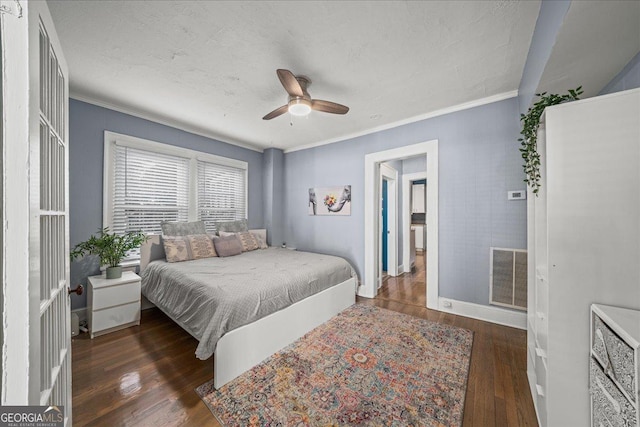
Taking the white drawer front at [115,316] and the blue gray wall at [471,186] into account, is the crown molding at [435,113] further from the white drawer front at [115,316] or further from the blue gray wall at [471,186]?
the white drawer front at [115,316]

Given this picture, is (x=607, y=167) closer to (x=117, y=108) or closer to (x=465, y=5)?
(x=465, y=5)

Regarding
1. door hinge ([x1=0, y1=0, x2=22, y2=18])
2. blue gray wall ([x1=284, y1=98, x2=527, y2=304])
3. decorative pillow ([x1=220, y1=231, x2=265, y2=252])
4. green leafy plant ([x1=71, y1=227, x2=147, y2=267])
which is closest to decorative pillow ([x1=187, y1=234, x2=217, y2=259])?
decorative pillow ([x1=220, y1=231, x2=265, y2=252])

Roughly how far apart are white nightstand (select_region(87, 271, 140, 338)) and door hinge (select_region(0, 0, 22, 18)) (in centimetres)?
274

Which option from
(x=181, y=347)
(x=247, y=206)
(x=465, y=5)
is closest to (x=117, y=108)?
(x=247, y=206)

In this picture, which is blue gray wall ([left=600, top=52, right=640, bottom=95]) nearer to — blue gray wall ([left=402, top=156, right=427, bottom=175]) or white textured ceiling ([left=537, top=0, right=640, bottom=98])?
white textured ceiling ([left=537, top=0, right=640, bottom=98])

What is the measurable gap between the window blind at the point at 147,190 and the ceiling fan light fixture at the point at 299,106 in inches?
89.7

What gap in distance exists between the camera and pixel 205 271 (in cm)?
253

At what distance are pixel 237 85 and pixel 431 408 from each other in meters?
3.16

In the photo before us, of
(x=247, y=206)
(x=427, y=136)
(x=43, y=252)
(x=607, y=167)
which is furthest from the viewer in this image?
(x=247, y=206)

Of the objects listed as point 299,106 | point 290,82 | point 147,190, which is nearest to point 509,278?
point 299,106

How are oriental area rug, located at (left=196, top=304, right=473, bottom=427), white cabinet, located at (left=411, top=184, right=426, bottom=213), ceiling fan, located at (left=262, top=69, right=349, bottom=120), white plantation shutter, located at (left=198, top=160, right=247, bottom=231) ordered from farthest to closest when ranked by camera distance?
white cabinet, located at (left=411, top=184, right=426, bottom=213), white plantation shutter, located at (left=198, top=160, right=247, bottom=231), ceiling fan, located at (left=262, top=69, right=349, bottom=120), oriental area rug, located at (left=196, top=304, right=473, bottom=427)

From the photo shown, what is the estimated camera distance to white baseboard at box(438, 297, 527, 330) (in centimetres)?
258

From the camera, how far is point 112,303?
2.53 m

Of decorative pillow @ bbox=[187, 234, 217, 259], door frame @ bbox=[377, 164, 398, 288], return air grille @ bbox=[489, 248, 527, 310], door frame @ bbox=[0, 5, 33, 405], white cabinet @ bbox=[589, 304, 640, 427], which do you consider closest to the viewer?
door frame @ bbox=[0, 5, 33, 405]
